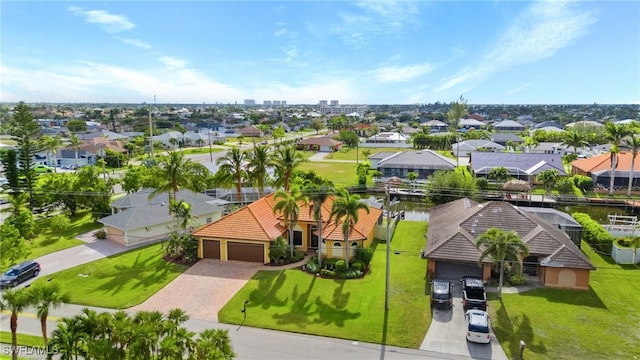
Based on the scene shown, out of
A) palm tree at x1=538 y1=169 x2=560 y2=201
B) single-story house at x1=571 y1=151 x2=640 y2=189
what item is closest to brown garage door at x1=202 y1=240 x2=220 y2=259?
palm tree at x1=538 y1=169 x2=560 y2=201

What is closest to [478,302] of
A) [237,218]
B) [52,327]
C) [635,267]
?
[635,267]

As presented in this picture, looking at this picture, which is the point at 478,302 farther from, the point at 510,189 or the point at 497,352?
the point at 510,189

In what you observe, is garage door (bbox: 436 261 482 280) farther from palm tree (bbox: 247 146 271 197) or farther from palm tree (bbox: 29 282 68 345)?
palm tree (bbox: 29 282 68 345)

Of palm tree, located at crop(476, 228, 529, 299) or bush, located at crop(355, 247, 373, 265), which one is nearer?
palm tree, located at crop(476, 228, 529, 299)

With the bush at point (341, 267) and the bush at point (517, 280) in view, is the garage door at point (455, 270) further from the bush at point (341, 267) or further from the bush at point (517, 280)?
the bush at point (341, 267)

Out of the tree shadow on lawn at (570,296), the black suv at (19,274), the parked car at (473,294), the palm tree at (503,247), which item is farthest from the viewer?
the black suv at (19,274)

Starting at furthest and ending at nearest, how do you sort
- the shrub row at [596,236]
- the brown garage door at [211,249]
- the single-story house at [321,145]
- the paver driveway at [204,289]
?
1. the single-story house at [321,145]
2. the shrub row at [596,236]
3. the brown garage door at [211,249]
4. the paver driveway at [204,289]

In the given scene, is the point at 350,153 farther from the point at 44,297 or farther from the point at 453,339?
the point at 44,297

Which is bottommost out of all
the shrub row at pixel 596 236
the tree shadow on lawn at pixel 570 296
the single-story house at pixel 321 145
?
the tree shadow on lawn at pixel 570 296

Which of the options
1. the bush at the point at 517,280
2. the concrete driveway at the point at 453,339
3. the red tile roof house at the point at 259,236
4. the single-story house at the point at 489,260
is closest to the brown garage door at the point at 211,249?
the red tile roof house at the point at 259,236
